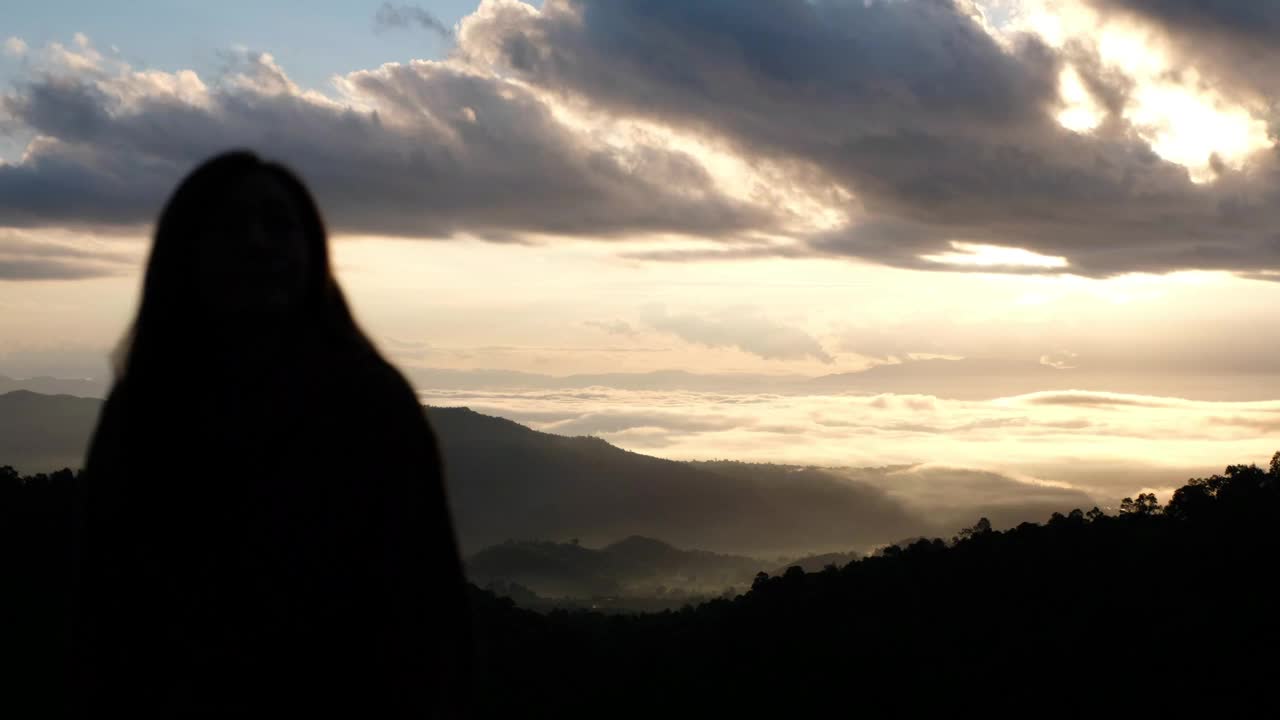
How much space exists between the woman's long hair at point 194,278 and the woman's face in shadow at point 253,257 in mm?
40

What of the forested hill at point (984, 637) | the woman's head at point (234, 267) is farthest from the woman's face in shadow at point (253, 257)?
the forested hill at point (984, 637)

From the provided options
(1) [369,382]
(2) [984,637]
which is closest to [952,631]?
(2) [984,637]

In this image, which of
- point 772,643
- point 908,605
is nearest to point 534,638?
point 772,643

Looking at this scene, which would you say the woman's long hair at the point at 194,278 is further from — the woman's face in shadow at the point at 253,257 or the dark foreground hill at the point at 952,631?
the dark foreground hill at the point at 952,631

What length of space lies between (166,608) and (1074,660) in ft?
142

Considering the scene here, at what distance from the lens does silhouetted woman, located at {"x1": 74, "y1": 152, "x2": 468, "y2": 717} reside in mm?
4312

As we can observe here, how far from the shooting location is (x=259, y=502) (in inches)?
173

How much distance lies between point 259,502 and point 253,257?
36.4 inches

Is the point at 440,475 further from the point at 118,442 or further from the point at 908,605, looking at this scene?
the point at 908,605

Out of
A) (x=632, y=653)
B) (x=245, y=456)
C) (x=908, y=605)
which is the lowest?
(x=632, y=653)

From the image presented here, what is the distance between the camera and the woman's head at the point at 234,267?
451 cm

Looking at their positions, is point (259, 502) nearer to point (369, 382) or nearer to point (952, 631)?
point (369, 382)

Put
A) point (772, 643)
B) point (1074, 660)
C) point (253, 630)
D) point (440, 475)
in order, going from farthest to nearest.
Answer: point (772, 643)
point (1074, 660)
point (440, 475)
point (253, 630)

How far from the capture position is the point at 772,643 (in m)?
49.8
